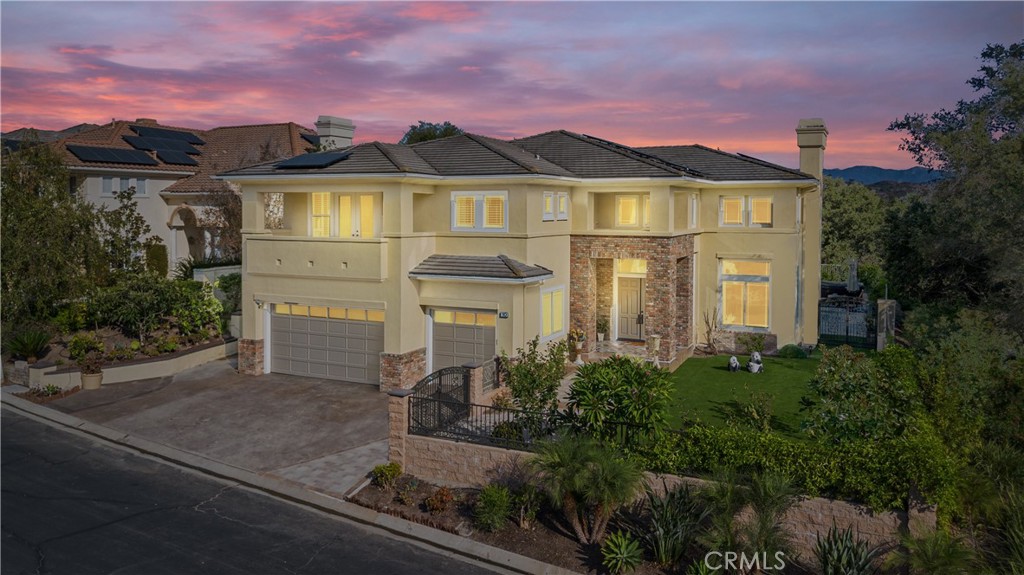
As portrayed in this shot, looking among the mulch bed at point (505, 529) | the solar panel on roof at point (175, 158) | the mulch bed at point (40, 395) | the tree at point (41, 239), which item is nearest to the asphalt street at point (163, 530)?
the mulch bed at point (505, 529)

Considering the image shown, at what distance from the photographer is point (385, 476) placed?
16.2 m

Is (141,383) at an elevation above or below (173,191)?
below

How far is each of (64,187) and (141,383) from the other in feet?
28.4

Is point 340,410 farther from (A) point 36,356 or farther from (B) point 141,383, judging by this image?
(A) point 36,356

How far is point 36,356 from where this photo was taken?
24.9m

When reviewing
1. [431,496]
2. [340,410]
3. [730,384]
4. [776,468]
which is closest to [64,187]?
[340,410]

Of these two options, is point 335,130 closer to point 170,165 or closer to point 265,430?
Answer: point 265,430

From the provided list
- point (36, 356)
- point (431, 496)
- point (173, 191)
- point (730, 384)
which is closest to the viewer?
point (431, 496)


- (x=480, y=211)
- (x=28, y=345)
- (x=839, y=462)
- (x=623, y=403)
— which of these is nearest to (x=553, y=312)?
(x=480, y=211)

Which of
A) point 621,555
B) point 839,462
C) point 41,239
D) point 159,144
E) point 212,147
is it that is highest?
point 212,147

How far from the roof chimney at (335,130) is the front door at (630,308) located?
1215cm

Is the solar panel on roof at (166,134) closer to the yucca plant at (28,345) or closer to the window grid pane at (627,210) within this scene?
the yucca plant at (28,345)

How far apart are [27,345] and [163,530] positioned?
45.4 ft

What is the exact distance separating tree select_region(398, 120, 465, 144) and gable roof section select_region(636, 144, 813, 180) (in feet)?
55.3
